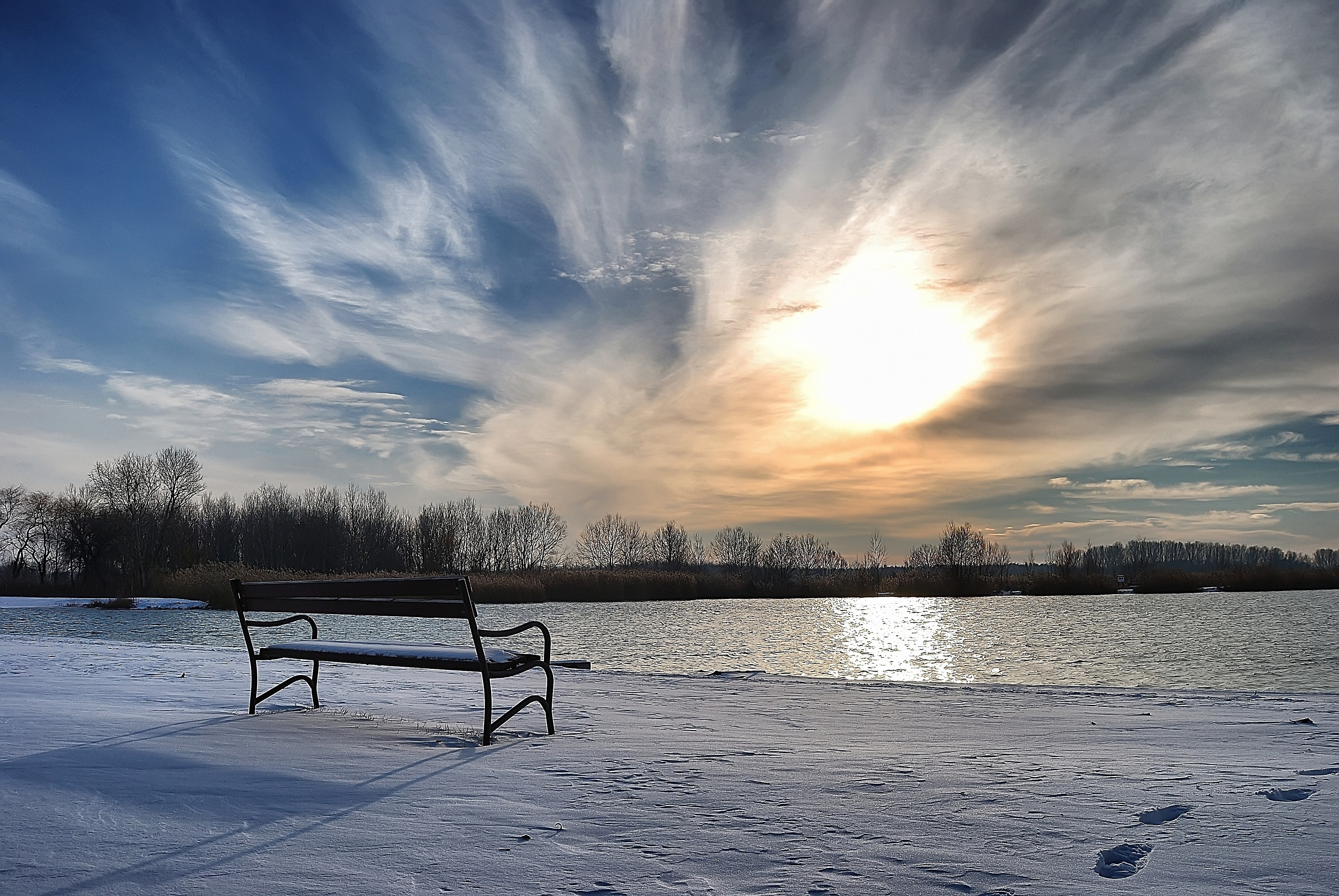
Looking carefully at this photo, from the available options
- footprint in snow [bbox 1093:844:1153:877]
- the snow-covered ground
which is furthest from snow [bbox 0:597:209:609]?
footprint in snow [bbox 1093:844:1153:877]

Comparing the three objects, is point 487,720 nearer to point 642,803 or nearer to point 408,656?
point 408,656

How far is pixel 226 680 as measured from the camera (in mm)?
7691

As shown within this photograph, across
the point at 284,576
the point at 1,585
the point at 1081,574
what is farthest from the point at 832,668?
the point at 1,585

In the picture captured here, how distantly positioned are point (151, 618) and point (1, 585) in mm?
39704

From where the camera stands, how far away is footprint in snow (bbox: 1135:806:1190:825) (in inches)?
121

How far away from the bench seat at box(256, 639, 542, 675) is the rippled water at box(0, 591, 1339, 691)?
272 inches

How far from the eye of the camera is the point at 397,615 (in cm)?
500

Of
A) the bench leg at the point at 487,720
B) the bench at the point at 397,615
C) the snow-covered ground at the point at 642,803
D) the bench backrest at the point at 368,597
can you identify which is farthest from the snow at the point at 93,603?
the bench leg at the point at 487,720

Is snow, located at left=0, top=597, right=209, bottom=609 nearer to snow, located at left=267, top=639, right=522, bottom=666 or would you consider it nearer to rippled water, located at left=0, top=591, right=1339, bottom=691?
rippled water, located at left=0, top=591, right=1339, bottom=691

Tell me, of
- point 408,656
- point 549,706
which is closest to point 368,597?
point 408,656

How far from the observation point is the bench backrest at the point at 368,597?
4.80 m

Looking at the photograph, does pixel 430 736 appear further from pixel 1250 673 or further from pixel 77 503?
pixel 77 503

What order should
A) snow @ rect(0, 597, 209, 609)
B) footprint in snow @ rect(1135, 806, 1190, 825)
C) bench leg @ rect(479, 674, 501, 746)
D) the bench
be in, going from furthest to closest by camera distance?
1. snow @ rect(0, 597, 209, 609)
2. the bench
3. bench leg @ rect(479, 674, 501, 746)
4. footprint in snow @ rect(1135, 806, 1190, 825)

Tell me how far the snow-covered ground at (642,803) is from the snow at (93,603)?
1143 inches
